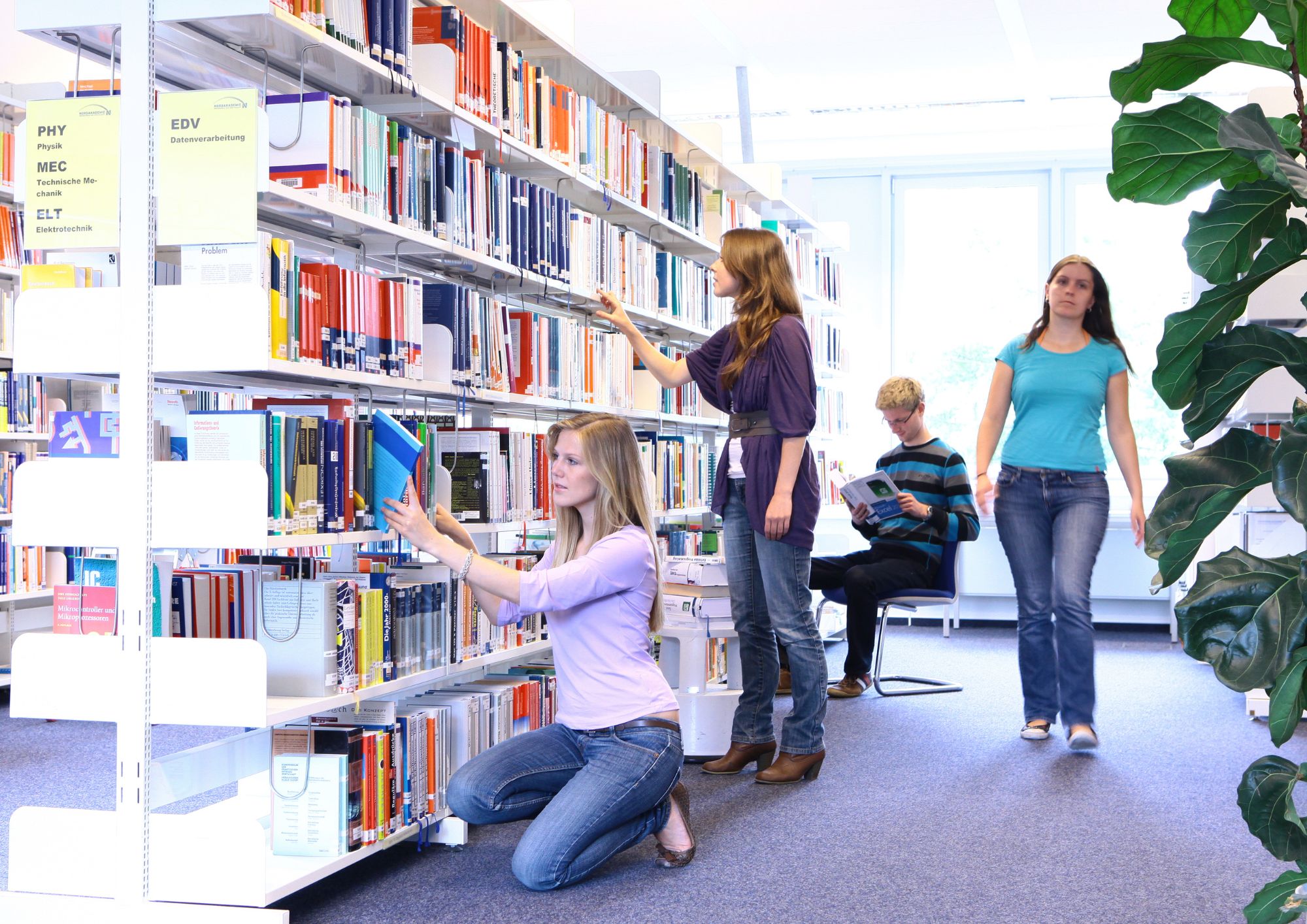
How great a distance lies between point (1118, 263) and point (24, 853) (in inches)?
276

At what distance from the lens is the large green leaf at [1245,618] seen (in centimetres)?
110

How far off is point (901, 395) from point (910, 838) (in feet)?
7.48

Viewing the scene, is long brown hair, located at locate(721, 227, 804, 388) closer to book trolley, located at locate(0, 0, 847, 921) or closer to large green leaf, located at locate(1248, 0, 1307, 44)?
book trolley, located at locate(0, 0, 847, 921)

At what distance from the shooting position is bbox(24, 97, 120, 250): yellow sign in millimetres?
2115

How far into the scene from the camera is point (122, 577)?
209 centimetres

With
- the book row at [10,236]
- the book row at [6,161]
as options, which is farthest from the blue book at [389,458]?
the book row at [6,161]

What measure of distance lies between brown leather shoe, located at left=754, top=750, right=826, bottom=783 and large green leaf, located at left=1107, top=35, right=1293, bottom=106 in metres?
2.38

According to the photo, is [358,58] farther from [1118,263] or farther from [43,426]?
[1118,263]

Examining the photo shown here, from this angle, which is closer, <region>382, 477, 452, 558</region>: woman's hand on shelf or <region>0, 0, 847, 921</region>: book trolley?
<region>0, 0, 847, 921</region>: book trolley

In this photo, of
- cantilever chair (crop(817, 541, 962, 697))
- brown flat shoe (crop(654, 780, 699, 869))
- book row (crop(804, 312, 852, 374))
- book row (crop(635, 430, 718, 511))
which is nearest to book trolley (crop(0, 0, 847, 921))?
brown flat shoe (crop(654, 780, 699, 869))

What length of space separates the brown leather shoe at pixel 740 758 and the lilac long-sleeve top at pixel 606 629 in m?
0.87

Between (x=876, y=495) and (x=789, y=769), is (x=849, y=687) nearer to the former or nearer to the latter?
(x=876, y=495)

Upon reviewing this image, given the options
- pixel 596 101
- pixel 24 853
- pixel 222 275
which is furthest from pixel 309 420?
pixel 596 101

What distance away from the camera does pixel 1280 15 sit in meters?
1.12
